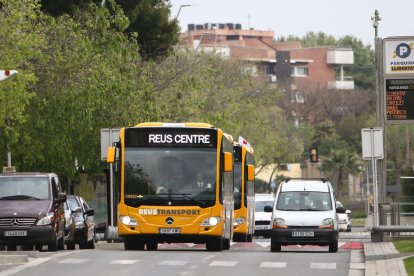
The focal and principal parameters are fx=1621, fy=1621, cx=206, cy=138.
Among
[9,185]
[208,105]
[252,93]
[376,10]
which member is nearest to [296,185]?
[9,185]

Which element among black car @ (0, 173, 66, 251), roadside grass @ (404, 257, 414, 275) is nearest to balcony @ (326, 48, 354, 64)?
black car @ (0, 173, 66, 251)

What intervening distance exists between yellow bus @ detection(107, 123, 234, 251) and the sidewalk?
11.7ft

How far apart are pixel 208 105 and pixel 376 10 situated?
3006cm

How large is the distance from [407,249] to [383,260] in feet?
11.5

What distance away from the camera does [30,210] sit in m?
36.1

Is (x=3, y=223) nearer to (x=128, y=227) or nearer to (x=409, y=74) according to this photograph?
(x=128, y=227)

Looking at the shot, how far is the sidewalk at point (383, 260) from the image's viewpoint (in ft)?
88.5

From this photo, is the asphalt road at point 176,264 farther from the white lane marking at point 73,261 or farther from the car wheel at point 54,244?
the car wheel at point 54,244

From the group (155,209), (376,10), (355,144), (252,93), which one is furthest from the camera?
(355,144)

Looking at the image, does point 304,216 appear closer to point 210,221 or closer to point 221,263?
point 210,221

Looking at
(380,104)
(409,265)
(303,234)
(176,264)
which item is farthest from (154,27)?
(409,265)

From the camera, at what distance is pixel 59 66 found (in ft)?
154

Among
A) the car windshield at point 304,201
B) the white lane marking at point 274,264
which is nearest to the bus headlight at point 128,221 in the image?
the car windshield at point 304,201

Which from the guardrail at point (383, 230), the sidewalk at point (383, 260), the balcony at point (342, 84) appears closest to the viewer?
the sidewalk at point (383, 260)
